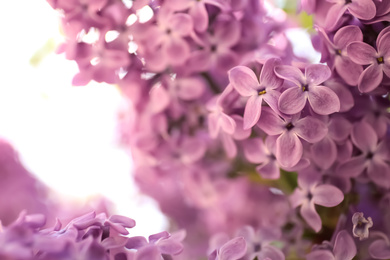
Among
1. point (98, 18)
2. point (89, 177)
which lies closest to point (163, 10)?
point (98, 18)

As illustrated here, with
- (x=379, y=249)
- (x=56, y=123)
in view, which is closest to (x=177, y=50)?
(x=379, y=249)

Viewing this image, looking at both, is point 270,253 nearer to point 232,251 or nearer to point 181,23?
point 232,251

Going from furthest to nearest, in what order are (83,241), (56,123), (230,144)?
(56,123) < (230,144) < (83,241)

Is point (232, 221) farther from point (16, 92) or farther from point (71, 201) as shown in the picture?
point (16, 92)

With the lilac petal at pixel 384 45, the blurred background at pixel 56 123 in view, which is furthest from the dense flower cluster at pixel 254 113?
the blurred background at pixel 56 123

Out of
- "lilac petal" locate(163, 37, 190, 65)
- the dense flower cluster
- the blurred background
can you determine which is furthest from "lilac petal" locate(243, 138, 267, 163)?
the blurred background

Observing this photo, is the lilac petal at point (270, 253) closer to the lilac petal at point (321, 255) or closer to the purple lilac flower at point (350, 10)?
the lilac petal at point (321, 255)

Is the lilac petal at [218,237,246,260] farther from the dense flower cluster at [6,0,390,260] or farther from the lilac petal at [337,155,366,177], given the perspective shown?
the lilac petal at [337,155,366,177]
